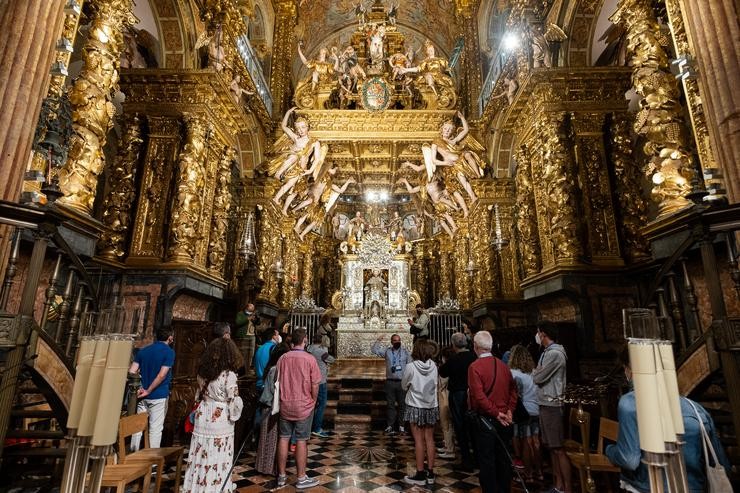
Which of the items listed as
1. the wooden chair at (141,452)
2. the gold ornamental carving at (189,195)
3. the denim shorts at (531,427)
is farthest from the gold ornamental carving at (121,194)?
the denim shorts at (531,427)

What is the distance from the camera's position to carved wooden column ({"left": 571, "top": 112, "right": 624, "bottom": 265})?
232 inches

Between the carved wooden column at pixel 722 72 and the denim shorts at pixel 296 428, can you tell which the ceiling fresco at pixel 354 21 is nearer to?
the carved wooden column at pixel 722 72

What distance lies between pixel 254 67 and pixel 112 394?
1139 cm

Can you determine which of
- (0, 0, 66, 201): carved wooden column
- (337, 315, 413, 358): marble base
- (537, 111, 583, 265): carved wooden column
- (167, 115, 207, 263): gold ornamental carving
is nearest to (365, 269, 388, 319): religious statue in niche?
(337, 315, 413, 358): marble base

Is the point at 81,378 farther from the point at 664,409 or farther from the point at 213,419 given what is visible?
the point at 664,409

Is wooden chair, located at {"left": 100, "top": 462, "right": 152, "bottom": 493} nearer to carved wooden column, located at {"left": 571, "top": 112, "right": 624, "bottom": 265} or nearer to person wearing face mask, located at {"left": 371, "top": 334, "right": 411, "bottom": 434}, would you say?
person wearing face mask, located at {"left": 371, "top": 334, "right": 411, "bottom": 434}

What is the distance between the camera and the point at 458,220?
13.5 meters

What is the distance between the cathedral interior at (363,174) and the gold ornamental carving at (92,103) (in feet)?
0.09

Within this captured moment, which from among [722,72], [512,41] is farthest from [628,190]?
[512,41]

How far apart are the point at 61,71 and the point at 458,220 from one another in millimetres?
11778

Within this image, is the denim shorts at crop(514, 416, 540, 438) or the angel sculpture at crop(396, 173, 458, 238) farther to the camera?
the angel sculpture at crop(396, 173, 458, 238)

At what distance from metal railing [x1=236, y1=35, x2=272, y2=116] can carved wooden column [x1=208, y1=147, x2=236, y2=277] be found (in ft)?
9.52

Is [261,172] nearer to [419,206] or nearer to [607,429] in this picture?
[419,206]

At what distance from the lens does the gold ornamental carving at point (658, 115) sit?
421 centimetres
